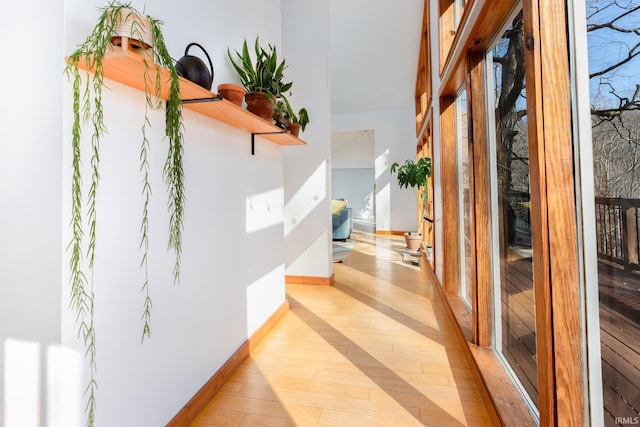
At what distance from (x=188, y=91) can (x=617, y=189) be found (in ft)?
4.66

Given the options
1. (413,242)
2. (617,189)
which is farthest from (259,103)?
(413,242)

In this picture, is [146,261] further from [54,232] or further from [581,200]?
[581,200]

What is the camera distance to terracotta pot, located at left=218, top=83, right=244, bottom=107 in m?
1.50

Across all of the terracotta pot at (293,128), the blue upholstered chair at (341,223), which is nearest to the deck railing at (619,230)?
the terracotta pot at (293,128)

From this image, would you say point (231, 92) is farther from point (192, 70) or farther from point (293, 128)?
point (293, 128)

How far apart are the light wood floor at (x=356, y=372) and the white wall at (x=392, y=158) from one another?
4.70 m

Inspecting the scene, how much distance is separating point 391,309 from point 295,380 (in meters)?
1.31

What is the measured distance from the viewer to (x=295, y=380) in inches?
67.0

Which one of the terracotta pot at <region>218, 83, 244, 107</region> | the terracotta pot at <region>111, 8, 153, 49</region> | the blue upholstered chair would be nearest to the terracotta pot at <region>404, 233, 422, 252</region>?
the blue upholstered chair

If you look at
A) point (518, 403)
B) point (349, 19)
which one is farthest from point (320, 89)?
point (518, 403)

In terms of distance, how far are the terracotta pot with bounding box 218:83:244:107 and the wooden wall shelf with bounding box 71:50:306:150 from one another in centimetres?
7

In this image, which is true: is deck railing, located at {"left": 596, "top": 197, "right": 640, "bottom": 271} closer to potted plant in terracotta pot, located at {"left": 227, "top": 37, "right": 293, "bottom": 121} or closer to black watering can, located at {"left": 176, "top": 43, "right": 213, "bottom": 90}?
black watering can, located at {"left": 176, "top": 43, "right": 213, "bottom": 90}

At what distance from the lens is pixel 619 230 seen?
31.8 inches

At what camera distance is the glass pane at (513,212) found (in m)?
1.33
